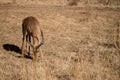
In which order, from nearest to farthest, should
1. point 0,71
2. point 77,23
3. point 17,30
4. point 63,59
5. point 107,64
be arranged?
1. point 0,71
2. point 107,64
3. point 63,59
4. point 17,30
5. point 77,23

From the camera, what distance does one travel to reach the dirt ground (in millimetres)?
7645

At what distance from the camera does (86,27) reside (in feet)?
52.8

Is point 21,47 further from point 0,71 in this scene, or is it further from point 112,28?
point 112,28

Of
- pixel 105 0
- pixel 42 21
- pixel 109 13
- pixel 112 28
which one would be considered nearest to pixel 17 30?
pixel 42 21

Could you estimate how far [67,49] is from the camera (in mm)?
11281

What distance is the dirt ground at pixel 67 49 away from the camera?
764cm

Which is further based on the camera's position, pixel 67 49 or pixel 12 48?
pixel 12 48

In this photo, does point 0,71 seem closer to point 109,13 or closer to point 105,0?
point 109,13

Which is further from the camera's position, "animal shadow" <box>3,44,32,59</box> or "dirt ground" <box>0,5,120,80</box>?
"animal shadow" <box>3,44,32,59</box>

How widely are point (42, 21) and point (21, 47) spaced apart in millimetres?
6298

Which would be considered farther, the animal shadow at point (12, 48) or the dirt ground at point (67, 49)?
the animal shadow at point (12, 48)

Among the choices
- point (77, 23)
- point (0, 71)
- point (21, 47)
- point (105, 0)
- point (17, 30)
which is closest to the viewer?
point (0, 71)

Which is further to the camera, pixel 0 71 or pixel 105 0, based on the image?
pixel 105 0

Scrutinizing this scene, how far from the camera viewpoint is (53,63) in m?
9.10
